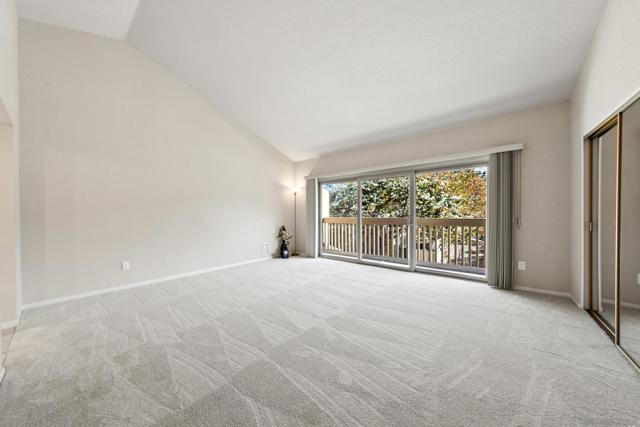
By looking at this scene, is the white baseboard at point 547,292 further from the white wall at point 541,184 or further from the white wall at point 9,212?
the white wall at point 9,212

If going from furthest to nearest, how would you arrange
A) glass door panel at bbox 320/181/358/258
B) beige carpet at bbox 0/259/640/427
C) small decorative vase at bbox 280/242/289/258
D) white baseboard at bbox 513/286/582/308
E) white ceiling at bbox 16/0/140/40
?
small decorative vase at bbox 280/242/289/258 → glass door panel at bbox 320/181/358/258 → white baseboard at bbox 513/286/582/308 → white ceiling at bbox 16/0/140/40 → beige carpet at bbox 0/259/640/427

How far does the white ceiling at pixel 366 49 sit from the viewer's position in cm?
242

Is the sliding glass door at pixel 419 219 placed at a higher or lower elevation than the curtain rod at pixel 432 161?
lower

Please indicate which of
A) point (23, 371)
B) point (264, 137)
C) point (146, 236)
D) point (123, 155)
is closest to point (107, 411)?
point (23, 371)

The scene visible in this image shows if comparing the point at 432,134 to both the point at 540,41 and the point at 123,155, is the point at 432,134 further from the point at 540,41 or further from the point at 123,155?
the point at 123,155

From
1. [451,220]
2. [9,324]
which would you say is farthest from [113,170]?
[451,220]

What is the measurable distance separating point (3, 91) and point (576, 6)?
4757 mm

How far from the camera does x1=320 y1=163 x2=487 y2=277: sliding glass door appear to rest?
448 cm

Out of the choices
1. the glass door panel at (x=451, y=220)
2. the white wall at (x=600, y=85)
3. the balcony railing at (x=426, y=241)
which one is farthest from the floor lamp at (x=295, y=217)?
the white wall at (x=600, y=85)

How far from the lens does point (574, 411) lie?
4.45 feet

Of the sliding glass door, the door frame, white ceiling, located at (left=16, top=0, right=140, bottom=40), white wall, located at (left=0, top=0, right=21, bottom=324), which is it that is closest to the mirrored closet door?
the door frame

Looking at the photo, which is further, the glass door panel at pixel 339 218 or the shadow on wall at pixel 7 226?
the glass door panel at pixel 339 218

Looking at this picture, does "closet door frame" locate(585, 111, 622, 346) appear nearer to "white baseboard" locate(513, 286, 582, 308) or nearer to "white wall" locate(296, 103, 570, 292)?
"white baseboard" locate(513, 286, 582, 308)

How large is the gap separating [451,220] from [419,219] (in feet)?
1.77
